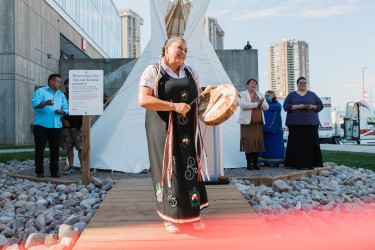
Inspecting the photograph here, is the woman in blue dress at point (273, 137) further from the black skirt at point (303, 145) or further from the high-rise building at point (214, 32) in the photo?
the high-rise building at point (214, 32)

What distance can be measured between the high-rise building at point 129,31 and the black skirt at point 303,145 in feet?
177

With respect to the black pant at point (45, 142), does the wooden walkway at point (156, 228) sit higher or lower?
lower

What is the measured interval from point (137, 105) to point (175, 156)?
13.0 ft

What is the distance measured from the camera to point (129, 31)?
6034 cm

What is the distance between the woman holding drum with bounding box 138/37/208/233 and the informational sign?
2.31 meters

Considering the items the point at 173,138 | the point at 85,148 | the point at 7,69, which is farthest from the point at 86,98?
the point at 7,69

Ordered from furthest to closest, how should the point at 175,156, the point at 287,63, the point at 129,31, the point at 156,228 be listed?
the point at 287,63 < the point at 129,31 < the point at 156,228 < the point at 175,156

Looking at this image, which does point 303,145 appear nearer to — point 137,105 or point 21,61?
point 137,105

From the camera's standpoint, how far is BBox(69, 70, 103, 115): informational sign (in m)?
4.98

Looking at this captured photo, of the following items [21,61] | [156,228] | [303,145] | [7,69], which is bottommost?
[156,228]

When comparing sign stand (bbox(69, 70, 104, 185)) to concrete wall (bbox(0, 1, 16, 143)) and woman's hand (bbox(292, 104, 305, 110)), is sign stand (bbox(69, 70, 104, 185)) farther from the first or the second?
concrete wall (bbox(0, 1, 16, 143))

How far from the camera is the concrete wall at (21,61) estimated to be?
13500 millimetres

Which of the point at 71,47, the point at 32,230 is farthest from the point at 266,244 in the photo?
the point at 71,47

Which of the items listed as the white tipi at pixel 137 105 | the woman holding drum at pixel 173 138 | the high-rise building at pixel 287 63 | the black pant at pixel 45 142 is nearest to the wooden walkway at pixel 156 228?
the woman holding drum at pixel 173 138
